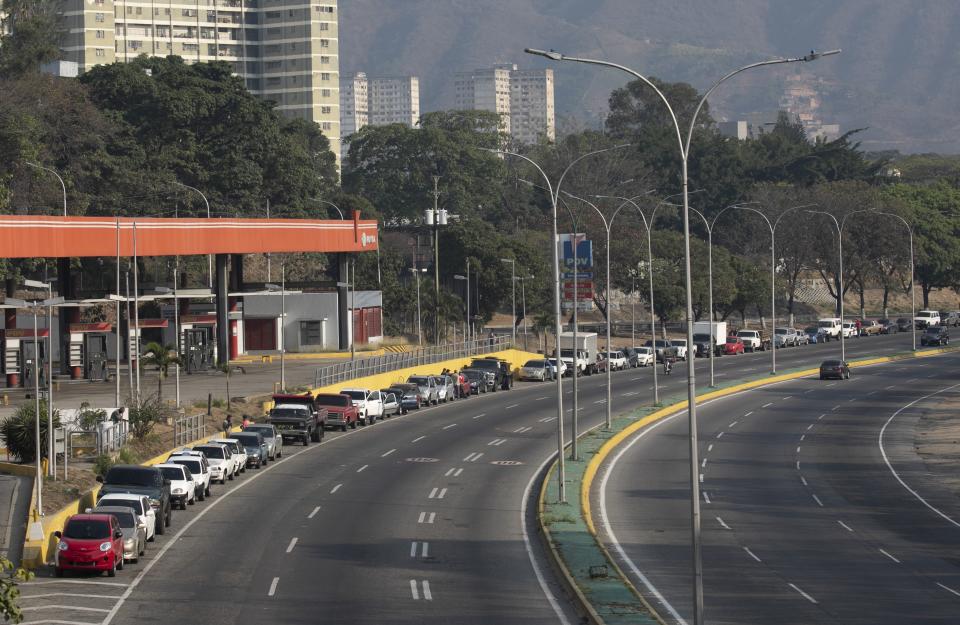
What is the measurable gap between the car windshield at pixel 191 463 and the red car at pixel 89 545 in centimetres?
1147

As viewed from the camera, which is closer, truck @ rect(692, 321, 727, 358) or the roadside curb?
the roadside curb

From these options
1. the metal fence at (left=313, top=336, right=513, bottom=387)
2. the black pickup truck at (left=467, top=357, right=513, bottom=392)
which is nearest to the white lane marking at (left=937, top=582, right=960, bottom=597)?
the metal fence at (left=313, top=336, right=513, bottom=387)

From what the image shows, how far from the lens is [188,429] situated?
56250 mm

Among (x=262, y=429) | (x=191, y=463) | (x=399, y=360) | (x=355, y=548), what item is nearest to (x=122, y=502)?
(x=355, y=548)

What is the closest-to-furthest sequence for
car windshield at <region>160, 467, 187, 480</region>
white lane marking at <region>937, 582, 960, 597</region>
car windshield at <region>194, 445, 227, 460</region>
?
white lane marking at <region>937, 582, 960, 597</region>
car windshield at <region>160, 467, 187, 480</region>
car windshield at <region>194, 445, 227, 460</region>

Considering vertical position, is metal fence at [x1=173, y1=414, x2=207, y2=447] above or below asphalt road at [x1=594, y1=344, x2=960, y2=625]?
above

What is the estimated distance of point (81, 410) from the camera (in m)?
55.8

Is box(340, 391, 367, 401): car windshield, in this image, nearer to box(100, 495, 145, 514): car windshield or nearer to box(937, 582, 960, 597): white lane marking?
box(100, 495, 145, 514): car windshield

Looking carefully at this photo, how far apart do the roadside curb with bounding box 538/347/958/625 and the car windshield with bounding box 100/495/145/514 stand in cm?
1024

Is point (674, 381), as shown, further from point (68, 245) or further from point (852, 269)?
point (852, 269)

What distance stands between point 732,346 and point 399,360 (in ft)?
129

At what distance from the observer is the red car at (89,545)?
34.1 meters

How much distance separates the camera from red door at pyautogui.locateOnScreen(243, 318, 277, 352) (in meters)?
102

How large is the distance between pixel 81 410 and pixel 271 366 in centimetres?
3414
